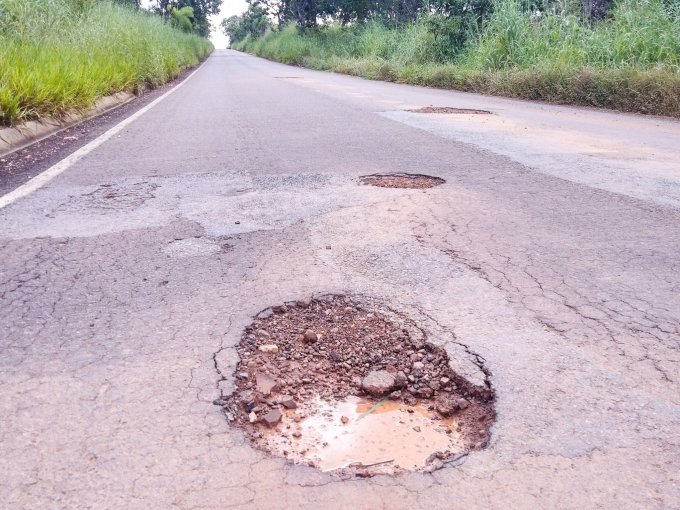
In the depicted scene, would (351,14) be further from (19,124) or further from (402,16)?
(19,124)

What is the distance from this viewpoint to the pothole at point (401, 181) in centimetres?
453

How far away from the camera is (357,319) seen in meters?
2.49

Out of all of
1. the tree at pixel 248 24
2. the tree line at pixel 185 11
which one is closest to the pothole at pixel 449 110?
the tree line at pixel 185 11

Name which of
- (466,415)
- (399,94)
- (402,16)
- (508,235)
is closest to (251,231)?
(508,235)

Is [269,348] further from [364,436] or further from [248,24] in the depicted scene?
[248,24]

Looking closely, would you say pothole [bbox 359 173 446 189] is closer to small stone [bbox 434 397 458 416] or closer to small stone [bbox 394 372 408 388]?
small stone [bbox 394 372 408 388]

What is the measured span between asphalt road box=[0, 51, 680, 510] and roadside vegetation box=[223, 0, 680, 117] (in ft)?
18.3

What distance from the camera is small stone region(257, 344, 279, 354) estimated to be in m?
2.27

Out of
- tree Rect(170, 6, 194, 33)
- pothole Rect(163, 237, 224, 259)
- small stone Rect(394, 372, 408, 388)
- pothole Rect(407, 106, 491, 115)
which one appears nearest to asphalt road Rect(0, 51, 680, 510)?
pothole Rect(163, 237, 224, 259)

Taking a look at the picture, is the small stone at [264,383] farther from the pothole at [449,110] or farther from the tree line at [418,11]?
the tree line at [418,11]

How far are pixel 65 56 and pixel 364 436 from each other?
8.70m

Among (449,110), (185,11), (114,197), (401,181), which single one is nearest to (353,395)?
(401,181)

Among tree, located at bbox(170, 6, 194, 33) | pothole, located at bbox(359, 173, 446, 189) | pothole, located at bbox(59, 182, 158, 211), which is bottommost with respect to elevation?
pothole, located at bbox(59, 182, 158, 211)

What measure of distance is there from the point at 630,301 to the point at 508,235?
0.96 meters
